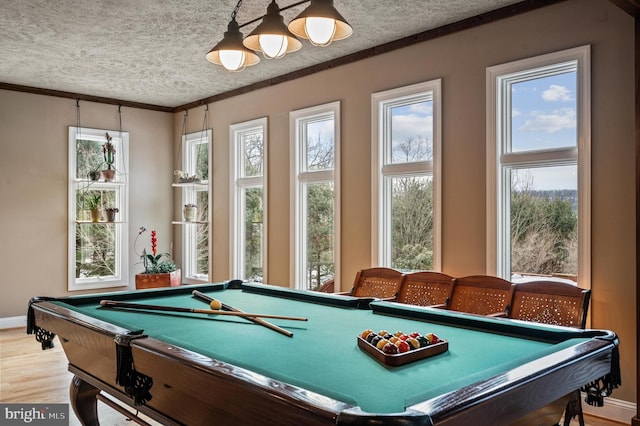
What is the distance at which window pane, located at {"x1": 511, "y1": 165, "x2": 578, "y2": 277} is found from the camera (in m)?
3.71

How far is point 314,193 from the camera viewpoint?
557 cm

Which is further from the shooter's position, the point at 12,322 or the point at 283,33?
the point at 12,322

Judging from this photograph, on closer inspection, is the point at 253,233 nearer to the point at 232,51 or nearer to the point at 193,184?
the point at 193,184

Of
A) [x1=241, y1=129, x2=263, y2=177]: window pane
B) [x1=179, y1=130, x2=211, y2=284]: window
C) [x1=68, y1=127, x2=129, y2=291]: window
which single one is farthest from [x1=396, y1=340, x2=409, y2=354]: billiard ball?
[x1=68, y1=127, x2=129, y2=291]: window

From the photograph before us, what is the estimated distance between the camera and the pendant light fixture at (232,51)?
2.98 m

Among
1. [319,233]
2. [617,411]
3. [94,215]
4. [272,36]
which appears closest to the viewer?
[272,36]

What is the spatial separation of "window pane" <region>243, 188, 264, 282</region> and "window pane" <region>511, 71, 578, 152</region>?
318 centimetres

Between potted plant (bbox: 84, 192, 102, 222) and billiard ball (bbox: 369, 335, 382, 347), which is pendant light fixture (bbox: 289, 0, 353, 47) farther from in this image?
Answer: potted plant (bbox: 84, 192, 102, 222)

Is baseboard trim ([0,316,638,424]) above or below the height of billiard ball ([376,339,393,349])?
below

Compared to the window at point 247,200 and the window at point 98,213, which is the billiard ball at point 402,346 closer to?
the window at point 247,200

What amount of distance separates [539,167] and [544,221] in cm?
39

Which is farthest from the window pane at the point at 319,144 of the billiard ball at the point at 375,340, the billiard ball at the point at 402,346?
the billiard ball at the point at 402,346

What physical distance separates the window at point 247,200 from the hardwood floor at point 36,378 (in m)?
2.19

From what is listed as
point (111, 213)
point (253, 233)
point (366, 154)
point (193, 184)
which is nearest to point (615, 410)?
point (366, 154)
